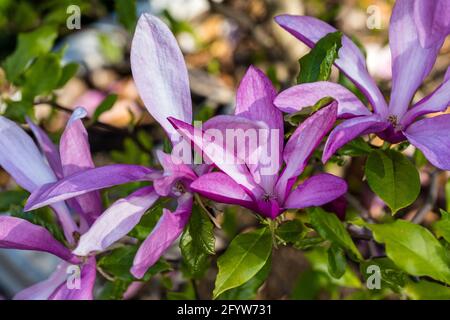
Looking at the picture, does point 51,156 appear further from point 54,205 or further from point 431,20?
point 431,20

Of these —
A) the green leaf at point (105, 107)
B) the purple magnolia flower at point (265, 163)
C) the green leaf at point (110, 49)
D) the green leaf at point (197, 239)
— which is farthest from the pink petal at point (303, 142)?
the green leaf at point (110, 49)

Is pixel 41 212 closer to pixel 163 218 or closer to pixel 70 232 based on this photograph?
pixel 70 232

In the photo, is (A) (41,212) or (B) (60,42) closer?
(A) (41,212)

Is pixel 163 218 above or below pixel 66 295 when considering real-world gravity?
above

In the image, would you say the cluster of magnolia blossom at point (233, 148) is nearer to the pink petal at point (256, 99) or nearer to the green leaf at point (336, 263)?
the pink petal at point (256, 99)

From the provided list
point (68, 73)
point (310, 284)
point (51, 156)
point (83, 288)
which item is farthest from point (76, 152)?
point (310, 284)

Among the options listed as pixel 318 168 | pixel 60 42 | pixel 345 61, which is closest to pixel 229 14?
pixel 318 168

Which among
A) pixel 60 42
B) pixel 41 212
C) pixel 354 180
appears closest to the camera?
pixel 41 212
